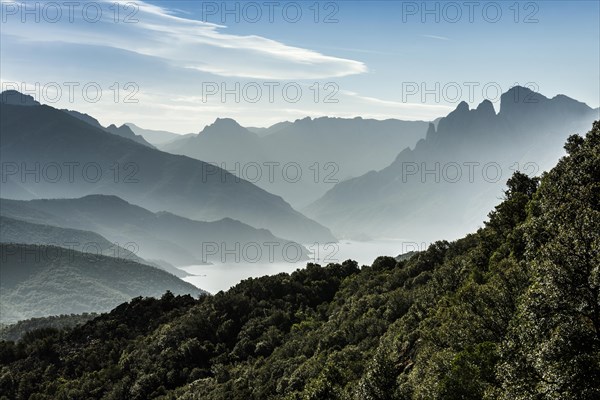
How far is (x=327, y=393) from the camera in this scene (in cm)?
6569

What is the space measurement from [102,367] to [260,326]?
39553mm

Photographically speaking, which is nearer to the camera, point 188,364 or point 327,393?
point 327,393

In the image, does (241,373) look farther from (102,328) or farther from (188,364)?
(102,328)

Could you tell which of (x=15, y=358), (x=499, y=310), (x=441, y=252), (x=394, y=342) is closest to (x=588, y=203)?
(x=499, y=310)

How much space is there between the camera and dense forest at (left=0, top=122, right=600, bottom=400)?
36.4 meters

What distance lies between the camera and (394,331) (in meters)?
81.4

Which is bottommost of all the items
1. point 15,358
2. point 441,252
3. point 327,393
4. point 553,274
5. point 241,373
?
point 15,358

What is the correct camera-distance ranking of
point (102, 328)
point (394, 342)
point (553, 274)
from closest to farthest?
point (553, 274) < point (394, 342) < point (102, 328)

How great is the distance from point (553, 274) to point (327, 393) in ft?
120

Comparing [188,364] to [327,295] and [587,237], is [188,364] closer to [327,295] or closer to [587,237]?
[327,295]

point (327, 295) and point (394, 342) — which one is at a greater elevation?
point (394, 342)

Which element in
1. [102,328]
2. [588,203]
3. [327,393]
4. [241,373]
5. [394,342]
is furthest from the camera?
[102,328]

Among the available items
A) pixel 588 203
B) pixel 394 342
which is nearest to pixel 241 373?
pixel 394 342

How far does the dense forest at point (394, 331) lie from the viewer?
36375mm
